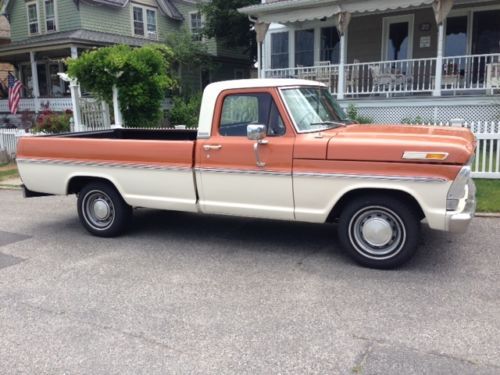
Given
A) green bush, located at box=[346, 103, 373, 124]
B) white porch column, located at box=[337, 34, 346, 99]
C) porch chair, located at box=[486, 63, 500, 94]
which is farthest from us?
white porch column, located at box=[337, 34, 346, 99]

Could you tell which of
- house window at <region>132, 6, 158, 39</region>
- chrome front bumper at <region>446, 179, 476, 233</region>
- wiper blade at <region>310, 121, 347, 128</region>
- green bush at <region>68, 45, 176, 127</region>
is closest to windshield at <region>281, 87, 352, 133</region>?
wiper blade at <region>310, 121, 347, 128</region>

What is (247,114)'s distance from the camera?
18.4 ft

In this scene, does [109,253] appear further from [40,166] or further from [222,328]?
[222,328]

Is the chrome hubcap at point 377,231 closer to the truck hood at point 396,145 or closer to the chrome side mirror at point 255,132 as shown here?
the truck hood at point 396,145

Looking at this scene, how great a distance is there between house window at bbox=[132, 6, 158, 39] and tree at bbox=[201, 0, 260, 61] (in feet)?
13.2

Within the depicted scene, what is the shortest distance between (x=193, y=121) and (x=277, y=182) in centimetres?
1355

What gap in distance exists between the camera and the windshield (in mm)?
5445

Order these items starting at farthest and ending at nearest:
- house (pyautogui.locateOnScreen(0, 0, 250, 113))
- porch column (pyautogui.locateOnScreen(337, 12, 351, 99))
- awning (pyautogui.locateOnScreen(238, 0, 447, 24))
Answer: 1. house (pyautogui.locateOnScreen(0, 0, 250, 113))
2. porch column (pyautogui.locateOnScreen(337, 12, 351, 99))
3. awning (pyautogui.locateOnScreen(238, 0, 447, 24))

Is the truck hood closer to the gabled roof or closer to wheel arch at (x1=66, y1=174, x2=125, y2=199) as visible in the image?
wheel arch at (x1=66, y1=174, x2=125, y2=199)

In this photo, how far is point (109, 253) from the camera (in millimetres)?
6016

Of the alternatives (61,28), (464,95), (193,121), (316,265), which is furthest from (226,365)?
(61,28)

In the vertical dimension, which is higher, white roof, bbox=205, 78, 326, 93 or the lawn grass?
white roof, bbox=205, 78, 326, 93

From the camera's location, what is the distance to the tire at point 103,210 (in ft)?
21.5

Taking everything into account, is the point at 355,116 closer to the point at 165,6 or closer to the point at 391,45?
the point at 391,45
